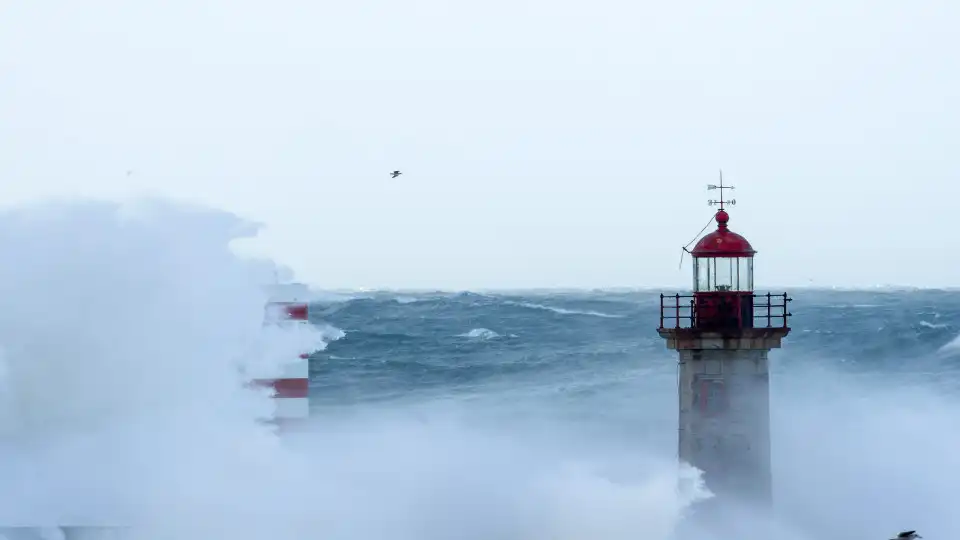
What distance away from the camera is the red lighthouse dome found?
48.4 ft

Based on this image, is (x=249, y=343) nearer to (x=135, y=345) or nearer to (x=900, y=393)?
(x=135, y=345)

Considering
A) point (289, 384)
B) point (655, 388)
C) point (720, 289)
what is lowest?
point (655, 388)

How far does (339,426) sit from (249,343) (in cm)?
1040

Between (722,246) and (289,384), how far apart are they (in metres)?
6.34

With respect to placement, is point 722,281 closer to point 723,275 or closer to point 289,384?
point 723,275

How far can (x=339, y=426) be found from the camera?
2873 centimetres

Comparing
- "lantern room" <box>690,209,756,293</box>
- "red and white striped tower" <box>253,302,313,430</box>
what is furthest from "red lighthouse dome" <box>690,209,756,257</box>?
"red and white striped tower" <box>253,302,313,430</box>

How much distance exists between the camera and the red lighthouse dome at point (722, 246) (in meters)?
14.8

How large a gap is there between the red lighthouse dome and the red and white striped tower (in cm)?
529

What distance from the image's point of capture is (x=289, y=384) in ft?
61.2

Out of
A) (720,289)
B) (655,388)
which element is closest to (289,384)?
(720,289)

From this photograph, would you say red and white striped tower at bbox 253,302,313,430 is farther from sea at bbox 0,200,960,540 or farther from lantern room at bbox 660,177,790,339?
lantern room at bbox 660,177,790,339

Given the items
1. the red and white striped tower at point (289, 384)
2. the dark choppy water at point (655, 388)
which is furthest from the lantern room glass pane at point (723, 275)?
the red and white striped tower at point (289, 384)

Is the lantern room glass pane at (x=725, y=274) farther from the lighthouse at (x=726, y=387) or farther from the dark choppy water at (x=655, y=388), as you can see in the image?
the dark choppy water at (x=655, y=388)
